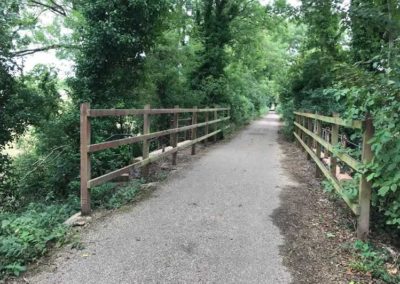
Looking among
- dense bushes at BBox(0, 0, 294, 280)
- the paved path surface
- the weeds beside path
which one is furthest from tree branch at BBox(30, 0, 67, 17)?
the weeds beside path

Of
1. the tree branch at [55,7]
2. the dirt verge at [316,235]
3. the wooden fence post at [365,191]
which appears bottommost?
the dirt verge at [316,235]

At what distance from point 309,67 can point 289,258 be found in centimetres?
1044

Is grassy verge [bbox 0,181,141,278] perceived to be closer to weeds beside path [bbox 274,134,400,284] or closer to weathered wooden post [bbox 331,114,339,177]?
weeds beside path [bbox 274,134,400,284]

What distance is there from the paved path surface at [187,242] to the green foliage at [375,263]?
739mm

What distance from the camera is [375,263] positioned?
3471 millimetres

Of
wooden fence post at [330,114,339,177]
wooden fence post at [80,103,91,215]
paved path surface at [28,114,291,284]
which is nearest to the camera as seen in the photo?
paved path surface at [28,114,291,284]

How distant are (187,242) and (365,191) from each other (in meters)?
1.95

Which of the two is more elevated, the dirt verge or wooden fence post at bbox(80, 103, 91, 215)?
wooden fence post at bbox(80, 103, 91, 215)

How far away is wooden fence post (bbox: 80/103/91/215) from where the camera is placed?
462 cm

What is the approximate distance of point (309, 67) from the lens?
1298 cm

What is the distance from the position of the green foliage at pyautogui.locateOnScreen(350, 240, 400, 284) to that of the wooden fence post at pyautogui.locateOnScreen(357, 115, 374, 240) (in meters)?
0.17

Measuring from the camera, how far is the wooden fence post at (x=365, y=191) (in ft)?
12.5

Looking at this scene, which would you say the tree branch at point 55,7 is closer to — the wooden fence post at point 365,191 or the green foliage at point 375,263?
the wooden fence post at point 365,191

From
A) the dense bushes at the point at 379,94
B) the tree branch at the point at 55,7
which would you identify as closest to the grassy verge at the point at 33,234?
the dense bushes at the point at 379,94
